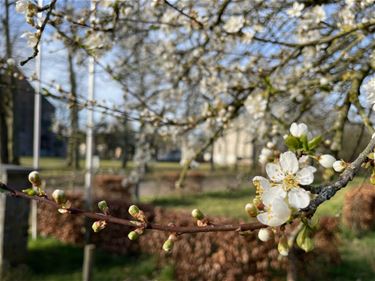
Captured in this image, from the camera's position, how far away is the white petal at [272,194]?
87cm

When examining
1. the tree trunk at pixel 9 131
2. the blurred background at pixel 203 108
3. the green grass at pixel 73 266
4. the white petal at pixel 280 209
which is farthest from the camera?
the tree trunk at pixel 9 131

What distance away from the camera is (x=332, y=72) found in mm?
3422

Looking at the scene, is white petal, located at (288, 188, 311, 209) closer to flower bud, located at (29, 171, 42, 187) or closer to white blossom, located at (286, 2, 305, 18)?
flower bud, located at (29, 171, 42, 187)

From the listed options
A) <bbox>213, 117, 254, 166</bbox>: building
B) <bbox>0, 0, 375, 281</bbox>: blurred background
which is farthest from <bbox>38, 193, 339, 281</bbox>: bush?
<bbox>213, 117, 254, 166</bbox>: building

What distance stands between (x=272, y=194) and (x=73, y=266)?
5547 mm

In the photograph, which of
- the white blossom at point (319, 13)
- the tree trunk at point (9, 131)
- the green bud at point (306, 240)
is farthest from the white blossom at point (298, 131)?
the tree trunk at point (9, 131)

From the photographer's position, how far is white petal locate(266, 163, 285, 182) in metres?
0.95

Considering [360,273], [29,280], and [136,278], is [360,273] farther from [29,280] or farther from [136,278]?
[29,280]

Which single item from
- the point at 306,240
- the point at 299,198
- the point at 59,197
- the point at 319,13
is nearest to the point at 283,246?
the point at 306,240

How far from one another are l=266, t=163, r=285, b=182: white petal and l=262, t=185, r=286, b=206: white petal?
0.16 ft

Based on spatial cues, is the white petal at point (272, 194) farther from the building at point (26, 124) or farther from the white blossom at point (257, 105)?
the building at point (26, 124)

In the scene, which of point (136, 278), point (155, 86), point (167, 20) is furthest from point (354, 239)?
point (167, 20)

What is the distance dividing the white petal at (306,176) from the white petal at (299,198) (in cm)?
4

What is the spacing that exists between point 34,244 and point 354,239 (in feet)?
16.3
